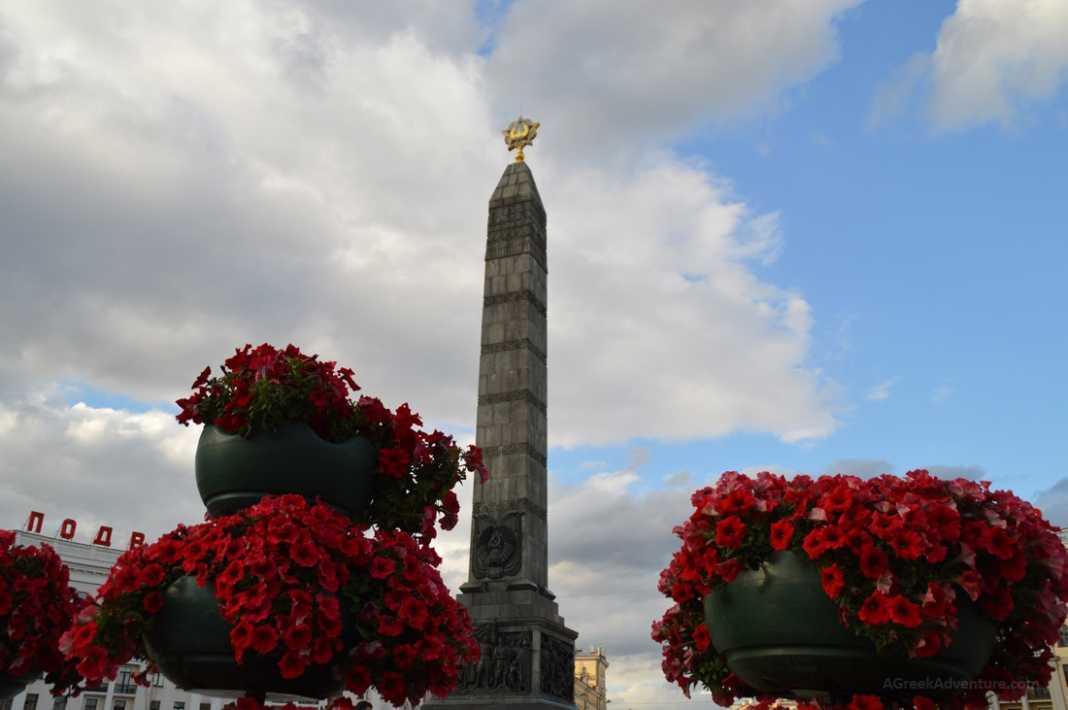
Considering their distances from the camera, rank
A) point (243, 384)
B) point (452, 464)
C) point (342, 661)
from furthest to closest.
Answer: point (452, 464) → point (243, 384) → point (342, 661)

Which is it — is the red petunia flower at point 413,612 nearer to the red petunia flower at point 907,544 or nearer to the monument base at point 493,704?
the red petunia flower at point 907,544

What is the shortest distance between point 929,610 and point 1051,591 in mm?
908

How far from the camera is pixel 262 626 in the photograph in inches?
144

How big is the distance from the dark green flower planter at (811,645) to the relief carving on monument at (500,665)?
13858 millimetres

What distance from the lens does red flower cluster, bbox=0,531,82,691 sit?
17.9 feet

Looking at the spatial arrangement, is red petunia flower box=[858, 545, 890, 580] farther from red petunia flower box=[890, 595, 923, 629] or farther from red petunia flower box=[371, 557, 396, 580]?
red petunia flower box=[371, 557, 396, 580]

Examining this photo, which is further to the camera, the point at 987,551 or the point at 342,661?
the point at 342,661

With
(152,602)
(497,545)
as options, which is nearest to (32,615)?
(152,602)

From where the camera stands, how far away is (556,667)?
17875 mm

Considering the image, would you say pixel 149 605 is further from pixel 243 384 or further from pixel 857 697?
pixel 857 697

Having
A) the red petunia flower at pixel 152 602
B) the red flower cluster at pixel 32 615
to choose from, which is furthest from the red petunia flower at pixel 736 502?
the red flower cluster at pixel 32 615

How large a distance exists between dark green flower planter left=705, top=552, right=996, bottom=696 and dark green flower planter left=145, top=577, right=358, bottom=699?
1.72 metres

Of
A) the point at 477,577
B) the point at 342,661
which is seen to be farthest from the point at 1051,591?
the point at 477,577

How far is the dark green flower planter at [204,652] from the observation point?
3789 mm
